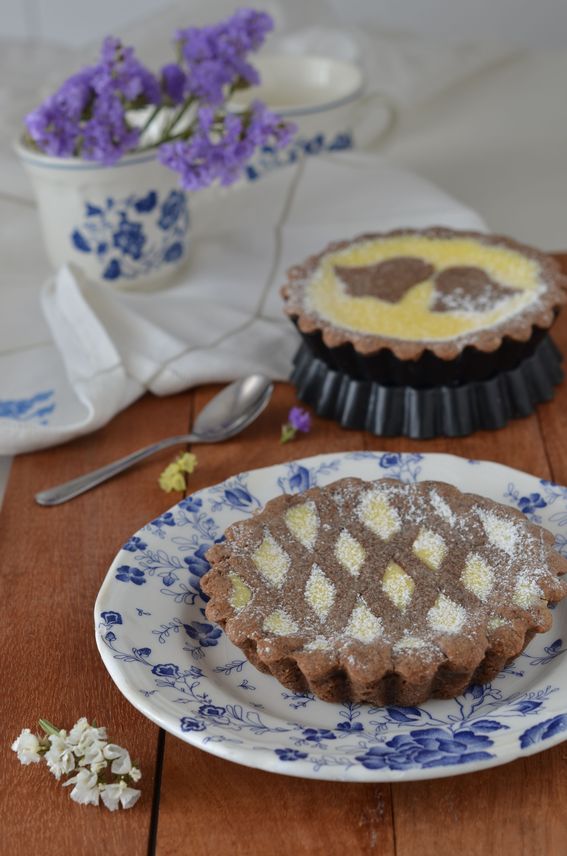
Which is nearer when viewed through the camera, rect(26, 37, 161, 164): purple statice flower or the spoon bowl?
the spoon bowl

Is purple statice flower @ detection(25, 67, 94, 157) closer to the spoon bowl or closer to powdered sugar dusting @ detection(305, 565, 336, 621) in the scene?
the spoon bowl

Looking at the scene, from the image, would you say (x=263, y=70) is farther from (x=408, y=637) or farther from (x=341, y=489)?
(x=408, y=637)

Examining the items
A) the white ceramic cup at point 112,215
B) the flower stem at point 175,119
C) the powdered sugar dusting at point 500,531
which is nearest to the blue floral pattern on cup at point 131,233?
the white ceramic cup at point 112,215

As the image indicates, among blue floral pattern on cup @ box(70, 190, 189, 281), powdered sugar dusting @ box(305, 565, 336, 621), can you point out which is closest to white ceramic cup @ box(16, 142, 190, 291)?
blue floral pattern on cup @ box(70, 190, 189, 281)

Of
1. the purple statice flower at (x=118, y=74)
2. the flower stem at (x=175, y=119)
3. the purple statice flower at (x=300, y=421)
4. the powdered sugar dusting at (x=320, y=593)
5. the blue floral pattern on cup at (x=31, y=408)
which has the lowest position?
the blue floral pattern on cup at (x=31, y=408)

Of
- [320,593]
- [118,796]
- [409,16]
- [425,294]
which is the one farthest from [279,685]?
[409,16]

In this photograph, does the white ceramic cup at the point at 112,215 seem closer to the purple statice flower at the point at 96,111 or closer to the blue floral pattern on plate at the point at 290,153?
the purple statice flower at the point at 96,111
